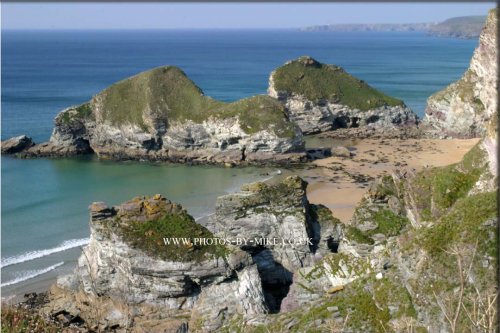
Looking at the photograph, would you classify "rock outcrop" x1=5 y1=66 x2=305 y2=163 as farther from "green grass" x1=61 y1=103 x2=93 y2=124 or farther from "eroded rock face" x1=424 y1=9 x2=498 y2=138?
"eroded rock face" x1=424 y1=9 x2=498 y2=138

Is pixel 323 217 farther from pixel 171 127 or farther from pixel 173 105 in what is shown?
pixel 173 105

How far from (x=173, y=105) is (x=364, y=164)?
2079 centimetres

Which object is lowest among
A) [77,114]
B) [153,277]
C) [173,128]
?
[153,277]

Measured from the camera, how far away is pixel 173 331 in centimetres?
2016

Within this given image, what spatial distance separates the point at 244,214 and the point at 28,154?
3972 centimetres

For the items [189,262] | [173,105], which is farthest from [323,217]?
[173,105]

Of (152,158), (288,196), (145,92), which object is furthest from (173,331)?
(145,92)

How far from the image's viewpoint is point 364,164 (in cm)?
5072

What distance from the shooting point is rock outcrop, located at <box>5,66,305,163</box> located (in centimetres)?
5275

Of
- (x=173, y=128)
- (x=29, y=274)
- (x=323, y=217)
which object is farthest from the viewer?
(x=173, y=128)

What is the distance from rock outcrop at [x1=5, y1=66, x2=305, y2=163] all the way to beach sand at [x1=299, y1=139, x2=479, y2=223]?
191 inches

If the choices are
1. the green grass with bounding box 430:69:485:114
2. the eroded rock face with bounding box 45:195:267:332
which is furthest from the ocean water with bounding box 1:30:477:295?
the green grass with bounding box 430:69:485:114

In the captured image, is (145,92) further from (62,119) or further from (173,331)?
(173,331)

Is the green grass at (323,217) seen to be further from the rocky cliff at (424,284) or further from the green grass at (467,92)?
the green grass at (467,92)
